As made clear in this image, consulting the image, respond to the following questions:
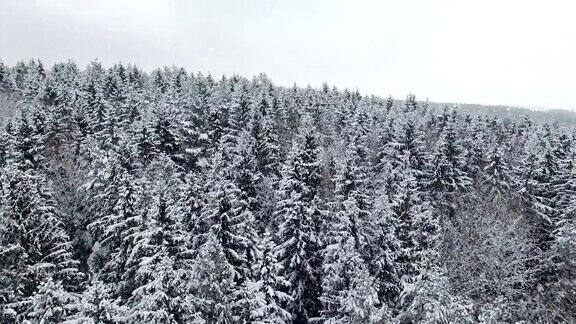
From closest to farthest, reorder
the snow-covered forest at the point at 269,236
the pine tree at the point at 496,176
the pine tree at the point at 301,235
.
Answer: the snow-covered forest at the point at 269,236 < the pine tree at the point at 301,235 < the pine tree at the point at 496,176

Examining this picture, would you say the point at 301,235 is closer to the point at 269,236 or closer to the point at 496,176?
the point at 269,236

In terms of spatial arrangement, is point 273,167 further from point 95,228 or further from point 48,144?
point 48,144

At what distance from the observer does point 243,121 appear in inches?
2361

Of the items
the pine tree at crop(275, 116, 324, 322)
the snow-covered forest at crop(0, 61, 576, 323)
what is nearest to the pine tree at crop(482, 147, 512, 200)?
the snow-covered forest at crop(0, 61, 576, 323)

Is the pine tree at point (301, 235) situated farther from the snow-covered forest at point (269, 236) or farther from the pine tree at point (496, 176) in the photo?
the pine tree at point (496, 176)

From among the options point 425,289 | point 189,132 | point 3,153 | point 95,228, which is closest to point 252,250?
point 425,289

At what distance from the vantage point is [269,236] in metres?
32.5

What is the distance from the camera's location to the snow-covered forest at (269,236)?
2081 centimetres

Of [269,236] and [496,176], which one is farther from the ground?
[496,176]

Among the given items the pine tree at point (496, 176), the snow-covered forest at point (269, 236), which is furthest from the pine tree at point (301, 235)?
the pine tree at point (496, 176)

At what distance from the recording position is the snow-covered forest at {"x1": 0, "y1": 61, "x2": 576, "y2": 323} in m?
20.8

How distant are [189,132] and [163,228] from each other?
28.3 m

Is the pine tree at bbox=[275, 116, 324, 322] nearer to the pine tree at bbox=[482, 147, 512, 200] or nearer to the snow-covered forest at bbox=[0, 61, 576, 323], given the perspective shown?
the snow-covered forest at bbox=[0, 61, 576, 323]

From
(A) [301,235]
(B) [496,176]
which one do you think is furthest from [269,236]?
(B) [496,176]
